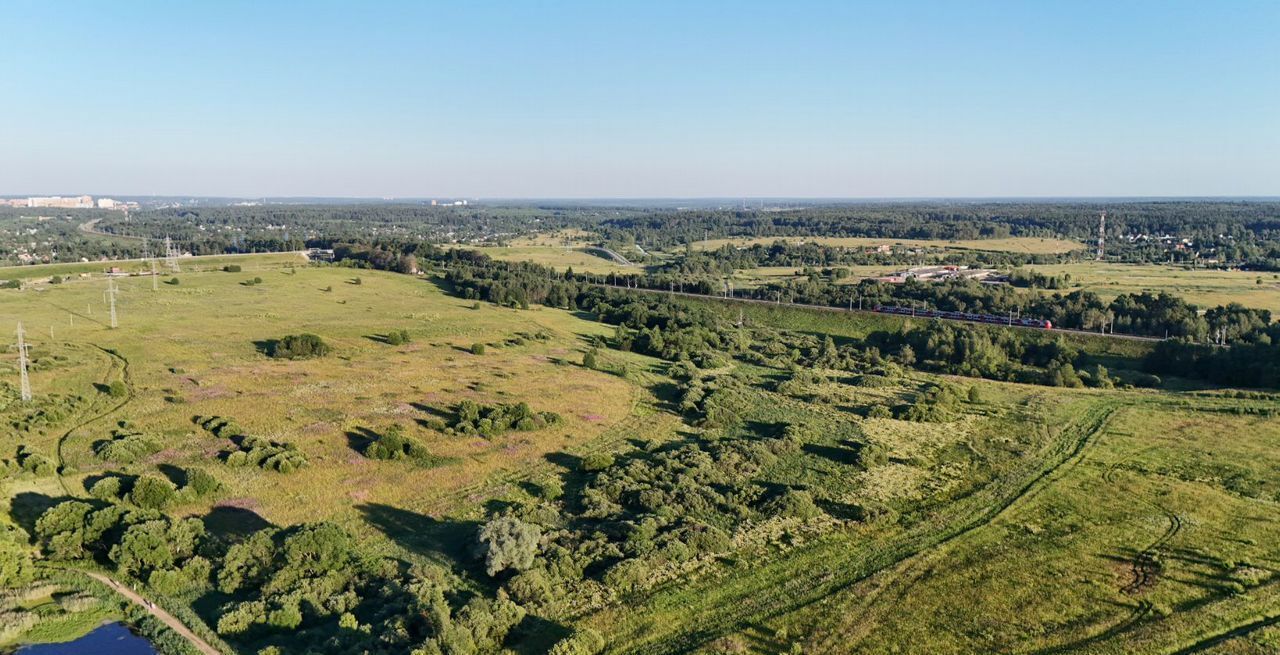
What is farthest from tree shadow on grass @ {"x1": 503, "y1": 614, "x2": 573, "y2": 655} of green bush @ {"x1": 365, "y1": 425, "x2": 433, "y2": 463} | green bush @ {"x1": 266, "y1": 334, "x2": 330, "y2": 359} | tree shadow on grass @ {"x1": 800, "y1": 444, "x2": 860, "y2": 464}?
green bush @ {"x1": 266, "y1": 334, "x2": 330, "y2": 359}

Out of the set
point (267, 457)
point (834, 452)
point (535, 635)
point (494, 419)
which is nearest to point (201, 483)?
point (267, 457)

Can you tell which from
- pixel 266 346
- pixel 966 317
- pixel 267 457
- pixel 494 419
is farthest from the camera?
pixel 966 317

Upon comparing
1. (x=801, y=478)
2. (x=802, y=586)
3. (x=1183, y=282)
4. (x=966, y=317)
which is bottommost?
(x=801, y=478)

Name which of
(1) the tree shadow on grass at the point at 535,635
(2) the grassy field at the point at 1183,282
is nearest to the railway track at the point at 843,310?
(2) the grassy field at the point at 1183,282

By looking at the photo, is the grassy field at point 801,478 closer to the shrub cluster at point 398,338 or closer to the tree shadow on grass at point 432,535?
the tree shadow on grass at point 432,535

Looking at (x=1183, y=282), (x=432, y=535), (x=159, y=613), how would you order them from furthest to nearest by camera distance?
(x=1183, y=282) < (x=432, y=535) < (x=159, y=613)

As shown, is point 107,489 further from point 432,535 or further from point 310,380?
point 310,380

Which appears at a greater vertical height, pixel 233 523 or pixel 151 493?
pixel 151 493

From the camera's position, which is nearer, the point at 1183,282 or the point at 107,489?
the point at 107,489
